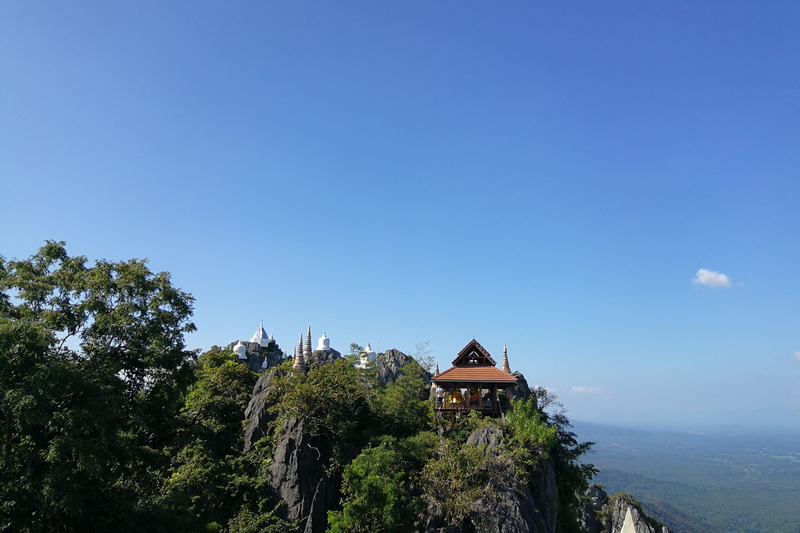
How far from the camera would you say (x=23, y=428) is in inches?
463

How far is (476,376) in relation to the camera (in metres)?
21.7

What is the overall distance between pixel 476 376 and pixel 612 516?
32.2 meters

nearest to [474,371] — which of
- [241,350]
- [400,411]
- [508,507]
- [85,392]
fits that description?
[400,411]

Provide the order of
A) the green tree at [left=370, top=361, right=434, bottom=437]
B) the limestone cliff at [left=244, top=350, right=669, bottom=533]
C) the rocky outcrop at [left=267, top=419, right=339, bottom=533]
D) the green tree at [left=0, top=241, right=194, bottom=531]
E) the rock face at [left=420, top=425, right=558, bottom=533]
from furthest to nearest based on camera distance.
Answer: the green tree at [left=370, top=361, right=434, bottom=437] < the rocky outcrop at [left=267, top=419, right=339, bottom=533] < the limestone cliff at [left=244, top=350, right=669, bottom=533] < the rock face at [left=420, top=425, right=558, bottom=533] < the green tree at [left=0, top=241, right=194, bottom=531]

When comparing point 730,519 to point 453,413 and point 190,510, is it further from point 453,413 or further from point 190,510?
point 190,510

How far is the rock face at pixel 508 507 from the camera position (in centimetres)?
1510

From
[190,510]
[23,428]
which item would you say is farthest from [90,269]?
[190,510]

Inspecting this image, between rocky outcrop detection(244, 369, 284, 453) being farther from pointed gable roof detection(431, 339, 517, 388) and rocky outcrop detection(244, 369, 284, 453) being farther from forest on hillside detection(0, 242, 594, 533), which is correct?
pointed gable roof detection(431, 339, 517, 388)

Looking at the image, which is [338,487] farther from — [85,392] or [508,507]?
[85,392]

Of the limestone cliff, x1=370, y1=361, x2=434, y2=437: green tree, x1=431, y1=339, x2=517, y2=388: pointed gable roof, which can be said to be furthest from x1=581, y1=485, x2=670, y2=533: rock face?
the limestone cliff

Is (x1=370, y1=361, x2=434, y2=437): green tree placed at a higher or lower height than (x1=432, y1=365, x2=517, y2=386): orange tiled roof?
lower

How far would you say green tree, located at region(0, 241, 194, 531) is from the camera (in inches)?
449

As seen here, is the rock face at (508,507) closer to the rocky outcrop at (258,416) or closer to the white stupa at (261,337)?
the rocky outcrop at (258,416)

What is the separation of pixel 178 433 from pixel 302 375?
498cm
